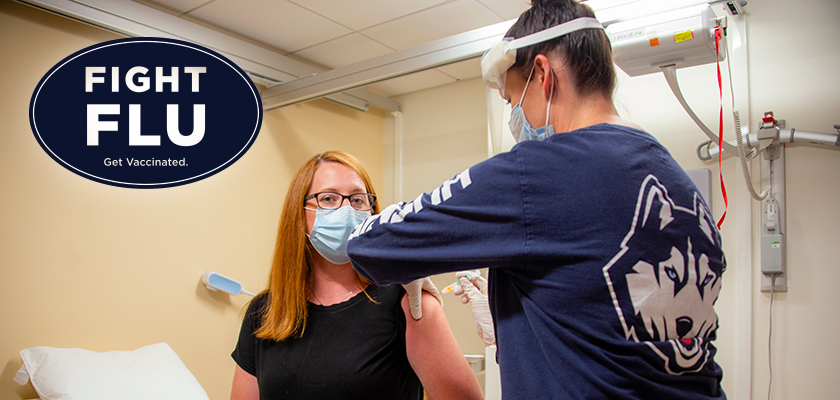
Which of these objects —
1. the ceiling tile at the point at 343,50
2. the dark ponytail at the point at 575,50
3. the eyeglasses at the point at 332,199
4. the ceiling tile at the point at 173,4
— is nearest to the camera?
the dark ponytail at the point at 575,50

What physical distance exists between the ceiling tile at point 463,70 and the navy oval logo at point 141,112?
4.81 ft

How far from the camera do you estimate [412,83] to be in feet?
14.1

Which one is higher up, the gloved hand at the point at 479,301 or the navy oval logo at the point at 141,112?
the navy oval logo at the point at 141,112

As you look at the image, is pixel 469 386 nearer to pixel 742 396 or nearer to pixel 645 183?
pixel 645 183

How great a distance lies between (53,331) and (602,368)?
276 centimetres

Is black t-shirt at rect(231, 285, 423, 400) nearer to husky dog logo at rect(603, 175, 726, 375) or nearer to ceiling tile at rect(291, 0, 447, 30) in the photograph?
husky dog logo at rect(603, 175, 726, 375)

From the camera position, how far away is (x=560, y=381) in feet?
2.48

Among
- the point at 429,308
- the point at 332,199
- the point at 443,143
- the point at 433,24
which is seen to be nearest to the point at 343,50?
the point at 433,24

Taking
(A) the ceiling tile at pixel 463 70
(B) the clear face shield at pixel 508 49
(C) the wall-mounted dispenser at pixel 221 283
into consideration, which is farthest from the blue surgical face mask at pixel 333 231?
(A) the ceiling tile at pixel 463 70

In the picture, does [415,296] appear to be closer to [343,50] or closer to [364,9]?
[364,9]

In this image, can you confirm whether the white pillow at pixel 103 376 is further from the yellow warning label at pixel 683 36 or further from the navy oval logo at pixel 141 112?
the yellow warning label at pixel 683 36

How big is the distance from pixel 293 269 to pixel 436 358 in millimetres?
459

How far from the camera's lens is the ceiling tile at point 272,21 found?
3021mm

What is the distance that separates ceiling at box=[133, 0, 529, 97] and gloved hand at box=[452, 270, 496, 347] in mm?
1853
